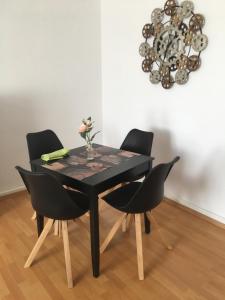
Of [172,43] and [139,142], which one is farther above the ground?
[172,43]

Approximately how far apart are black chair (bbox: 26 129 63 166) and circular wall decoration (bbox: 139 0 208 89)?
124cm

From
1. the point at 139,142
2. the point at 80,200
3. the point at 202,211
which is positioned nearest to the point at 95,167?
the point at 80,200

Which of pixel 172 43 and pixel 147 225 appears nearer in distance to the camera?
pixel 147 225

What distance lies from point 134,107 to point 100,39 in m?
1.07

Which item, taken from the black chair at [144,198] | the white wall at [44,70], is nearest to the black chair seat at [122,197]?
the black chair at [144,198]

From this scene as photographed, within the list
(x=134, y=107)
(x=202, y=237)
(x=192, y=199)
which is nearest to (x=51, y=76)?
(x=134, y=107)

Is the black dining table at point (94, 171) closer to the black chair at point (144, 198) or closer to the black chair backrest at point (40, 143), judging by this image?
the black chair at point (144, 198)

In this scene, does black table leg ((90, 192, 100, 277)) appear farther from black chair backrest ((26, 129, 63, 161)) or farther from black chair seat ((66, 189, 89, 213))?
black chair backrest ((26, 129, 63, 161))

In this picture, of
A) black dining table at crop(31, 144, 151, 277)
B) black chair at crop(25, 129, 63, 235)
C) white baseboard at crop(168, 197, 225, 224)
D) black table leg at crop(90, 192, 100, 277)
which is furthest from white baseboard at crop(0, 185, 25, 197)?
white baseboard at crop(168, 197, 225, 224)

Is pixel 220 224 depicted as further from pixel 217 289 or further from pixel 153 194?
pixel 153 194

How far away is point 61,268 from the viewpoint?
6.77 feet

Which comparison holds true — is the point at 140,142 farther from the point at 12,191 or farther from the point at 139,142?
the point at 12,191

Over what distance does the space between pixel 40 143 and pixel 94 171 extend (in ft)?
2.82

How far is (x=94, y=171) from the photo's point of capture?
2.03 m
